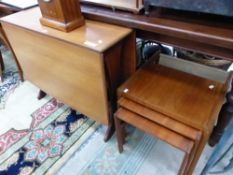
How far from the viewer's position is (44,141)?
1373 millimetres

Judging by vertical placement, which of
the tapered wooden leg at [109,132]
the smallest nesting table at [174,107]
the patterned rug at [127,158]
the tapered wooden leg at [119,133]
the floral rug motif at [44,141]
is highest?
the smallest nesting table at [174,107]

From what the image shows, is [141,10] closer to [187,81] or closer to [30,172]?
[187,81]

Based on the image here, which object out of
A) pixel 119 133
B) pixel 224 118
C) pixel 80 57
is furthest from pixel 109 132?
pixel 224 118

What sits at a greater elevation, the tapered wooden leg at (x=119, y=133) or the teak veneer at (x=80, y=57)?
the teak veneer at (x=80, y=57)

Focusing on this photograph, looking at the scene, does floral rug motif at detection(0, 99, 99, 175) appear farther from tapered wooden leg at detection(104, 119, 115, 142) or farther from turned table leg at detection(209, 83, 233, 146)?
turned table leg at detection(209, 83, 233, 146)

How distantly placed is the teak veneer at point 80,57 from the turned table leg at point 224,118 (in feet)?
1.74

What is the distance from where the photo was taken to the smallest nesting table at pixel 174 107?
866mm

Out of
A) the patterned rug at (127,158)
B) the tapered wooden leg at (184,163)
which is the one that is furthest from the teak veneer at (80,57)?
the tapered wooden leg at (184,163)

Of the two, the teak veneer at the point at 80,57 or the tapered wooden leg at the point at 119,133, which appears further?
the tapered wooden leg at the point at 119,133

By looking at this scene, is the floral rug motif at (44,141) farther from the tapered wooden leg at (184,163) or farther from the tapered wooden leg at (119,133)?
the tapered wooden leg at (184,163)

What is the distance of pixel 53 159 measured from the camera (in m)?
1.26

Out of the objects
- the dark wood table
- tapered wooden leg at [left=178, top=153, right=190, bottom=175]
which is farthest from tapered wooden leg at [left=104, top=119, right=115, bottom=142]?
the dark wood table

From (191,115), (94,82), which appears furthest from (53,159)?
(191,115)

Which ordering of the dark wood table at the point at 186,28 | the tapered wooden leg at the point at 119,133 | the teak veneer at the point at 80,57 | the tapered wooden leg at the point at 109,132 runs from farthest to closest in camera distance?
the tapered wooden leg at the point at 109,132, the tapered wooden leg at the point at 119,133, the teak veneer at the point at 80,57, the dark wood table at the point at 186,28
